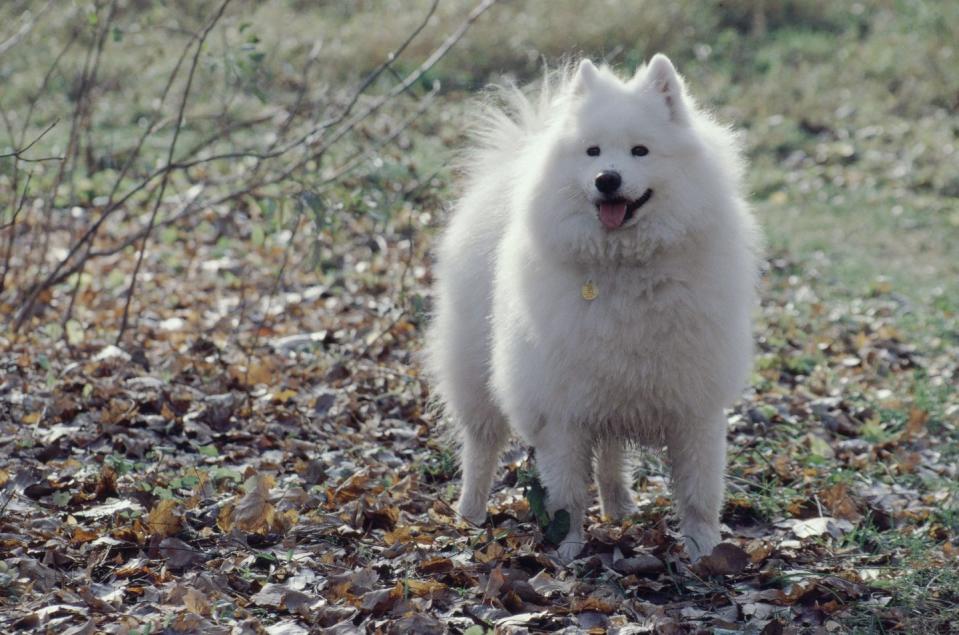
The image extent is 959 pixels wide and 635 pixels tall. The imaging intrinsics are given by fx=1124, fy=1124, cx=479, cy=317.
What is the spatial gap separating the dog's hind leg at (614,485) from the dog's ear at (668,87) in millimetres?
1404

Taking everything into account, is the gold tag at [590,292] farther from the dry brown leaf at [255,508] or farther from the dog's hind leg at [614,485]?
the dry brown leaf at [255,508]

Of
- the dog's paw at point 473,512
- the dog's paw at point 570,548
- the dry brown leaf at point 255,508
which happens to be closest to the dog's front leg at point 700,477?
the dog's paw at point 570,548

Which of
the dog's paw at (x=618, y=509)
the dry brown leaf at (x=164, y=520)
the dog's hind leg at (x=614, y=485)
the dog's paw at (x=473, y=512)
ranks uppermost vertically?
the dog's hind leg at (x=614, y=485)

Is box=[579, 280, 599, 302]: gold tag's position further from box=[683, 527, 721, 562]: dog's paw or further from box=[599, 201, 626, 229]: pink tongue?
box=[683, 527, 721, 562]: dog's paw

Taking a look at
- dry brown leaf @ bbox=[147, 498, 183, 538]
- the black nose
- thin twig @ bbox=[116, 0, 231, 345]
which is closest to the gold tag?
the black nose

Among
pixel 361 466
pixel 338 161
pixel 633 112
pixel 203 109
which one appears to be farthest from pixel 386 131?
pixel 633 112

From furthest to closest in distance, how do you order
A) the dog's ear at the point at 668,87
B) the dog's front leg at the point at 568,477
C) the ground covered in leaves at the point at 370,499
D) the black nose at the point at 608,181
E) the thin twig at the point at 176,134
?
the thin twig at the point at 176,134
the dog's front leg at the point at 568,477
the dog's ear at the point at 668,87
the black nose at the point at 608,181
the ground covered in leaves at the point at 370,499

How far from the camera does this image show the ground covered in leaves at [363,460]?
11.5ft

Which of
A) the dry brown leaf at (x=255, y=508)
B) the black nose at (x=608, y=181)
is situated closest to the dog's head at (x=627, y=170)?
the black nose at (x=608, y=181)

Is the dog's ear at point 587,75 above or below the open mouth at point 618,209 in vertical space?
above

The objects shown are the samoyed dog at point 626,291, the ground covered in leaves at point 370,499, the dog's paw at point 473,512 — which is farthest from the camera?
the dog's paw at point 473,512

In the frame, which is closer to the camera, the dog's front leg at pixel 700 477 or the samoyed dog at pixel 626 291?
the samoyed dog at pixel 626 291

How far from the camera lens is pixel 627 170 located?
380cm

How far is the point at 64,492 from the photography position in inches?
164
